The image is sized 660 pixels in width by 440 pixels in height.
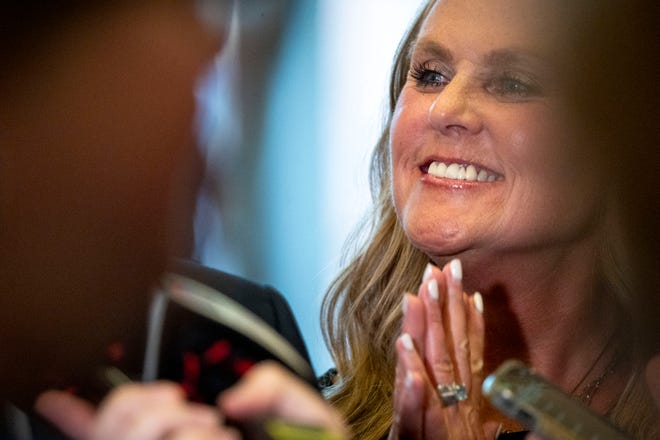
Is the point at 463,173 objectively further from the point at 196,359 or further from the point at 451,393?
the point at 196,359

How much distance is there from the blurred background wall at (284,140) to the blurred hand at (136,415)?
0.08 meters

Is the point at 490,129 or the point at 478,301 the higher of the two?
the point at 490,129

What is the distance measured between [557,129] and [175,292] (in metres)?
0.32

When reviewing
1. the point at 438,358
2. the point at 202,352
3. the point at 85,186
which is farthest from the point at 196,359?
the point at 438,358

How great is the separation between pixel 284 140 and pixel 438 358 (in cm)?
19

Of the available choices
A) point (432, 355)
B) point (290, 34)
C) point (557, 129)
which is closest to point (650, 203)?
point (557, 129)

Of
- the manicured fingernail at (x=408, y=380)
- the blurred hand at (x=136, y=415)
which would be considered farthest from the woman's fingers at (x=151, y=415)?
the manicured fingernail at (x=408, y=380)

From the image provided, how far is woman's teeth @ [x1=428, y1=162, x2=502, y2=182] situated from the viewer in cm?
72

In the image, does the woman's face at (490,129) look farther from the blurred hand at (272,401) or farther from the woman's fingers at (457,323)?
the blurred hand at (272,401)

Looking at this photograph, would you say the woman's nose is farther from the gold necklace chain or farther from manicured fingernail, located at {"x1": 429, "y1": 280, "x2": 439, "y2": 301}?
the gold necklace chain

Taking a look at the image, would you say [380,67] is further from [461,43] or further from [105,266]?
[105,266]

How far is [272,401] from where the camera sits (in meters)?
0.50

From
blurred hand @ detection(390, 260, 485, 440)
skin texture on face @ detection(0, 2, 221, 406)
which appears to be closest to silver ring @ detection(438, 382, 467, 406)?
blurred hand @ detection(390, 260, 485, 440)

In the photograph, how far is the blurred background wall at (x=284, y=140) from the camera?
0.56 m
